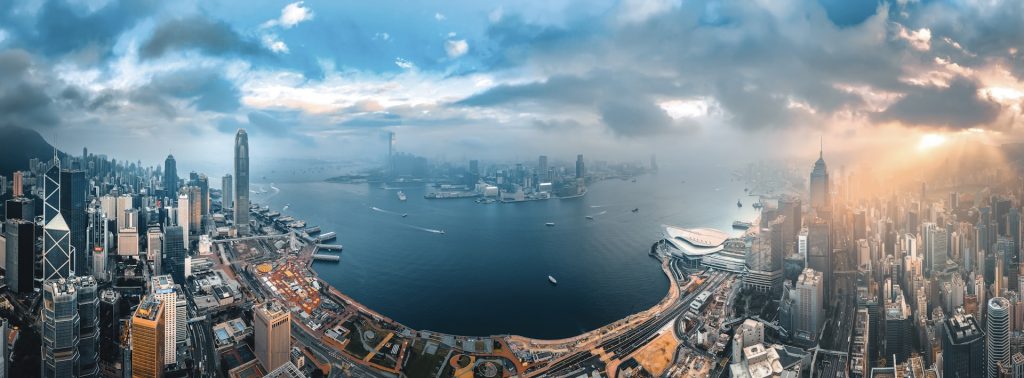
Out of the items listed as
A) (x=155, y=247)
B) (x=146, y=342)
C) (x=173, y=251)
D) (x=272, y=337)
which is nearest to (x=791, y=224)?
(x=272, y=337)

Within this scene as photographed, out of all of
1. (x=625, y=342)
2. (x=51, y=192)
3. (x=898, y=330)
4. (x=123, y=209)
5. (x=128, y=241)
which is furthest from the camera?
(x=123, y=209)

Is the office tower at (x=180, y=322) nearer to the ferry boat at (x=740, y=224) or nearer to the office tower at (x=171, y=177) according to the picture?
the office tower at (x=171, y=177)

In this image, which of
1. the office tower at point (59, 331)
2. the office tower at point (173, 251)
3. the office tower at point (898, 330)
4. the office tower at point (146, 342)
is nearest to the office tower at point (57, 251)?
the office tower at point (173, 251)

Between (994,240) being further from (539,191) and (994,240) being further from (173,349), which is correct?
(539,191)

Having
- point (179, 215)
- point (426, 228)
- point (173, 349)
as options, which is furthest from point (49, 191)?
point (426, 228)

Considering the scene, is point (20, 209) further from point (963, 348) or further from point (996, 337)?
point (996, 337)

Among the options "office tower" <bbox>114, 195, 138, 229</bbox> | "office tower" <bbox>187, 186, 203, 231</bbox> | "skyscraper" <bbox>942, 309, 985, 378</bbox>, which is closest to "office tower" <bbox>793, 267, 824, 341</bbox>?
"skyscraper" <bbox>942, 309, 985, 378</bbox>
